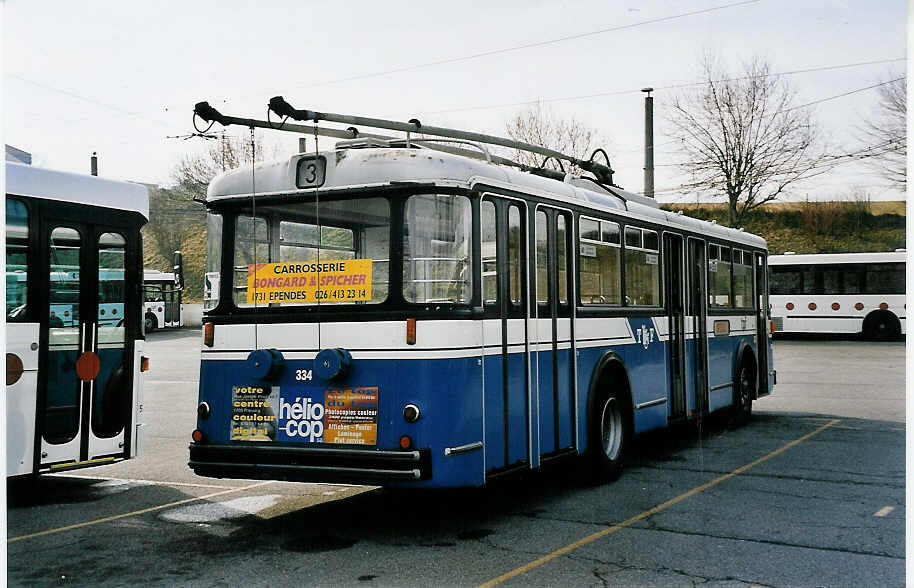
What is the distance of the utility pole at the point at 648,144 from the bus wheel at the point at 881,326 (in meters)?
23.5

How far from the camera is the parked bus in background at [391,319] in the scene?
725 cm

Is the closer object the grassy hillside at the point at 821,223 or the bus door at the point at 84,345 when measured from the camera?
the bus door at the point at 84,345

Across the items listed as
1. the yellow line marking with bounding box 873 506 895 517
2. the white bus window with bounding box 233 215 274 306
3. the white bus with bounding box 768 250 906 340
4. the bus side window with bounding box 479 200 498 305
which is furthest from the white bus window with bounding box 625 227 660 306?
the white bus with bounding box 768 250 906 340

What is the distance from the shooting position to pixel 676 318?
11.8 m

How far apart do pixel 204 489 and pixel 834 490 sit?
571 cm

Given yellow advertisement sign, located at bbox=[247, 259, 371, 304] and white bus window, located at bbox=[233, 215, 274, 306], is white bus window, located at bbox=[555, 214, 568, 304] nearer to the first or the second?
yellow advertisement sign, located at bbox=[247, 259, 371, 304]

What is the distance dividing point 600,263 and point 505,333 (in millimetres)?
2136

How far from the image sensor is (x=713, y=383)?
13.0 m

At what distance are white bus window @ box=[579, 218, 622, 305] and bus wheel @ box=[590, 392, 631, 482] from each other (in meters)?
0.95

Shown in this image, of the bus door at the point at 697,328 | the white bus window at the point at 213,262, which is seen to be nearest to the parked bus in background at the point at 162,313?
the bus door at the point at 697,328

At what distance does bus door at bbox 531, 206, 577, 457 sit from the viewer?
849 centimetres

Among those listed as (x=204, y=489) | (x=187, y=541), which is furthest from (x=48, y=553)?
(x=204, y=489)

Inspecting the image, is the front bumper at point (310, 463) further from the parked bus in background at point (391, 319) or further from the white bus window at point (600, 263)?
the white bus window at point (600, 263)

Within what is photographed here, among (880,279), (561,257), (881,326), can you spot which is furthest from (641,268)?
(881,326)
